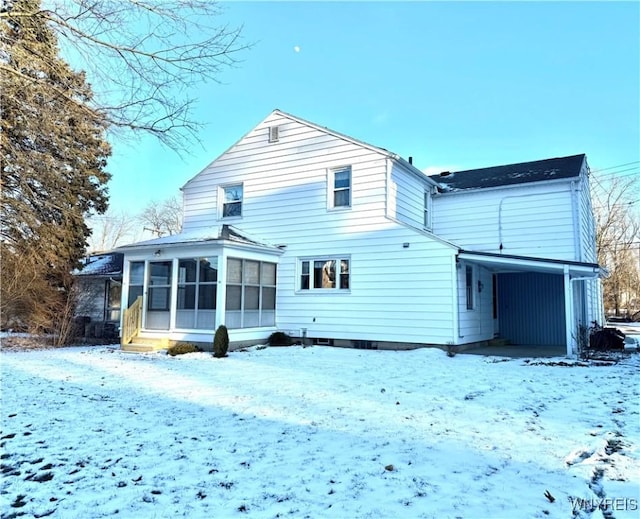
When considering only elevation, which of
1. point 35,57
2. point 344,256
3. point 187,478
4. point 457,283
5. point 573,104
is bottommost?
point 187,478

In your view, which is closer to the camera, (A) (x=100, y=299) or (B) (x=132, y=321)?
(B) (x=132, y=321)

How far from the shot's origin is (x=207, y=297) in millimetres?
12734

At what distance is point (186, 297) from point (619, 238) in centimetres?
3557

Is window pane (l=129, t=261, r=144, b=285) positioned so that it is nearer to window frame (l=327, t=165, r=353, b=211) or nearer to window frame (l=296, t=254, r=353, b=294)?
window frame (l=296, t=254, r=353, b=294)

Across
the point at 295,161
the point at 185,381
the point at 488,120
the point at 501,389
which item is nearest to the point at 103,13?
the point at 185,381

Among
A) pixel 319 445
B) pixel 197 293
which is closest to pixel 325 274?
pixel 197 293

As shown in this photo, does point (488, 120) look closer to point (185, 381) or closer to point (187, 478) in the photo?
point (185, 381)

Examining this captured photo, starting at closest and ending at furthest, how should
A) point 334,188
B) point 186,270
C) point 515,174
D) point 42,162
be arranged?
1. point 42,162
2. point 186,270
3. point 334,188
4. point 515,174

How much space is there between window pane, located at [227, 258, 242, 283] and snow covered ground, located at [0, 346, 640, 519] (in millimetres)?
4722

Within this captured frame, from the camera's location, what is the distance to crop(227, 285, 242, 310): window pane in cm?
1269

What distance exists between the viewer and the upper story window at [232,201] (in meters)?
15.7

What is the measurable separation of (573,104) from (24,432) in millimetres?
19872

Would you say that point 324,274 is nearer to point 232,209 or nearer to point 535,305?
point 232,209

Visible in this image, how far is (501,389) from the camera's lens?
7109mm
